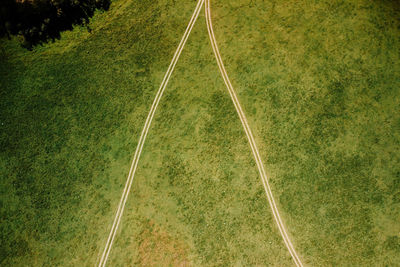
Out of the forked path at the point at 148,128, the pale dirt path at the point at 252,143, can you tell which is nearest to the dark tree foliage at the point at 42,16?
the forked path at the point at 148,128

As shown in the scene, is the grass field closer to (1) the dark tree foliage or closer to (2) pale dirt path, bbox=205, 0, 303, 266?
(2) pale dirt path, bbox=205, 0, 303, 266

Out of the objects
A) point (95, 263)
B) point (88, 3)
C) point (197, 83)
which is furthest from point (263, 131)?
point (88, 3)

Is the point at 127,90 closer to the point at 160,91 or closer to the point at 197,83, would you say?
the point at 160,91

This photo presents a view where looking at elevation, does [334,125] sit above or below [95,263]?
above

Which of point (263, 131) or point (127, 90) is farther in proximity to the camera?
point (127, 90)

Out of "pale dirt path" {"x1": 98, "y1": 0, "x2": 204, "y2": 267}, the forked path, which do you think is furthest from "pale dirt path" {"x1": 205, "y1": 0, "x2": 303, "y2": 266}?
"pale dirt path" {"x1": 98, "y1": 0, "x2": 204, "y2": 267}

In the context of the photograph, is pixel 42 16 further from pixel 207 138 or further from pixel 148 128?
pixel 207 138

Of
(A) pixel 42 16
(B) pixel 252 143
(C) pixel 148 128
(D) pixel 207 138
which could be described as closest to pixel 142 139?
(C) pixel 148 128
